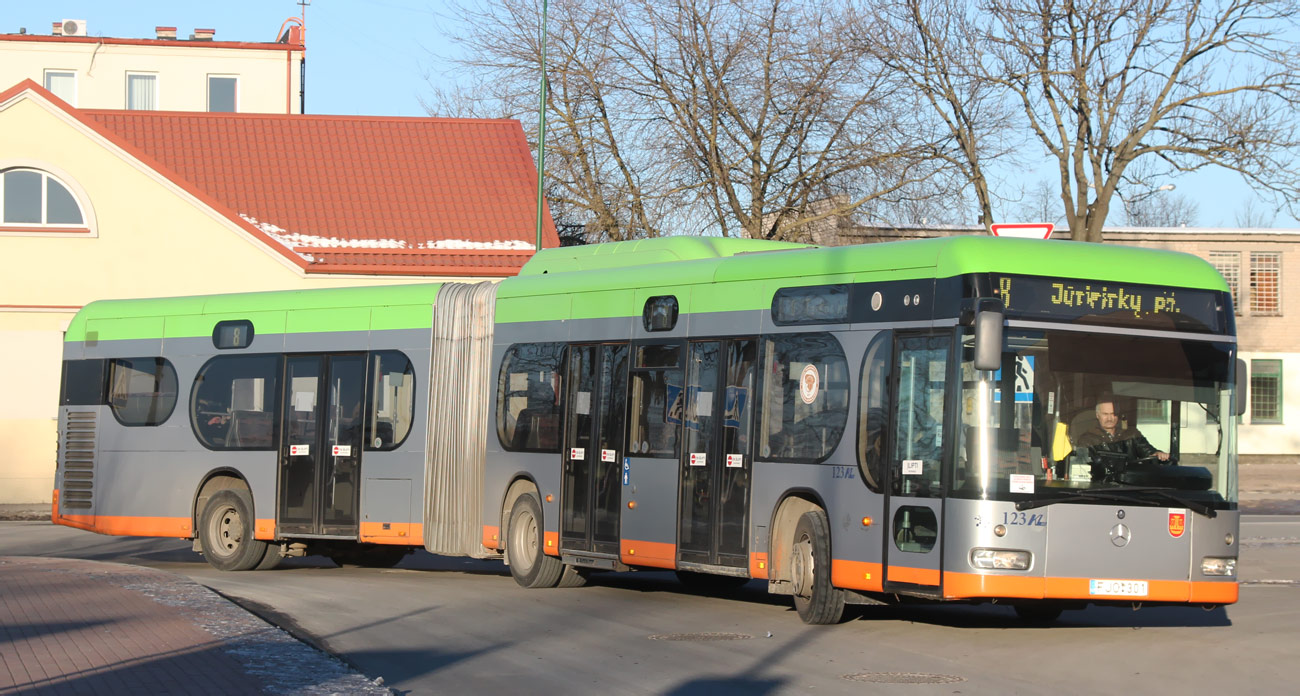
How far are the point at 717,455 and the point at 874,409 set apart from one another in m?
2.06

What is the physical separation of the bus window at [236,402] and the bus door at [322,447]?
0.32m

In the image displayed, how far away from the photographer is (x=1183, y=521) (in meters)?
11.4

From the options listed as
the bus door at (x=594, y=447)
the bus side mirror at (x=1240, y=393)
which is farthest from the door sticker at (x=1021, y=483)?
the bus door at (x=594, y=447)

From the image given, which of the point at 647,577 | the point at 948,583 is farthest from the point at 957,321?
the point at 647,577

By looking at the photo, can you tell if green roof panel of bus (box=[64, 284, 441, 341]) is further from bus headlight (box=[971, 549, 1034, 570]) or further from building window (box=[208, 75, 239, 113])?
building window (box=[208, 75, 239, 113])

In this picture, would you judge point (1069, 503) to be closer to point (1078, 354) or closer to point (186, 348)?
point (1078, 354)

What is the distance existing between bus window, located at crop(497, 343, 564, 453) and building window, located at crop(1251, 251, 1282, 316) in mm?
39026

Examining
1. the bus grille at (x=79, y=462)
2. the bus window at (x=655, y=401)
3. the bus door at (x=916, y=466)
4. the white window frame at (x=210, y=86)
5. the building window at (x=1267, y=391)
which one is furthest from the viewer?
the white window frame at (x=210, y=86)

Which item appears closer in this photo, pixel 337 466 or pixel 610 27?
pixel 337 466

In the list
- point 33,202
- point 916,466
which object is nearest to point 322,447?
point 916,466

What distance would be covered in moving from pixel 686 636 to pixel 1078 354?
3.62 meters

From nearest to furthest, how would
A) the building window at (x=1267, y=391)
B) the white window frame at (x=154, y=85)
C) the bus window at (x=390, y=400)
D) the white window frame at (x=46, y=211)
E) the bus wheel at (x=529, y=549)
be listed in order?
the bus wheel at (x=529, y=549) < the bus window at (x=390, y=400) < the white window frame at (x=46, y=211) < the building window at (x=1267, y=391) < the white window frame at (x=154, y=85)

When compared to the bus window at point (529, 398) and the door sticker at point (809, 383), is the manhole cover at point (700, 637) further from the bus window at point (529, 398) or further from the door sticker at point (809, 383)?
the bus window at point (529, 398)

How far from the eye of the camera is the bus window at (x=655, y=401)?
14.3 metres
